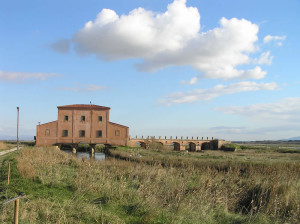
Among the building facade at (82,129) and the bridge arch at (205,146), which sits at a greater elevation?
the building facade at (82,129)

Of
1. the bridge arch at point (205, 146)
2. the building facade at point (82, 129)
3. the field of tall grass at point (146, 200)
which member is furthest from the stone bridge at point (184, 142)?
the field of tall grass at point (146, 200)

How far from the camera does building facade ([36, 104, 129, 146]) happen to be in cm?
4569

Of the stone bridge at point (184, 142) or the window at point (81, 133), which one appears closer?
the window at point (81, 133)

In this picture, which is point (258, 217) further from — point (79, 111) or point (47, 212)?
point (79, 111)

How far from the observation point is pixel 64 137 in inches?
1806

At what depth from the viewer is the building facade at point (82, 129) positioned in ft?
150

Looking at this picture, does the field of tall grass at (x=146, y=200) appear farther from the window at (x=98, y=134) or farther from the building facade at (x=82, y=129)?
the window at (x=98, y=134)

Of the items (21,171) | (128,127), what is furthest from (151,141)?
(21,171)

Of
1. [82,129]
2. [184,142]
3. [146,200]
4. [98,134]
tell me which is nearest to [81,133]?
[82,129]

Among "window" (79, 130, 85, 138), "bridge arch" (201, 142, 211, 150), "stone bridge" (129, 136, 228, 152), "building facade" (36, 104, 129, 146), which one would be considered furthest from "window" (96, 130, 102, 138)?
"bridge arch" (201, 142, 211, 150)

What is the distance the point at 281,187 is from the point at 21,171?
37.2 ft

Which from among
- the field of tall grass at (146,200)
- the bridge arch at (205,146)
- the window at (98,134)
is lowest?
the bridge arch at (205,146)

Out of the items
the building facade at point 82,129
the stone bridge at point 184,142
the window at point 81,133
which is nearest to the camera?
the building facade at point 82,129

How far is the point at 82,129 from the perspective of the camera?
4638cm
